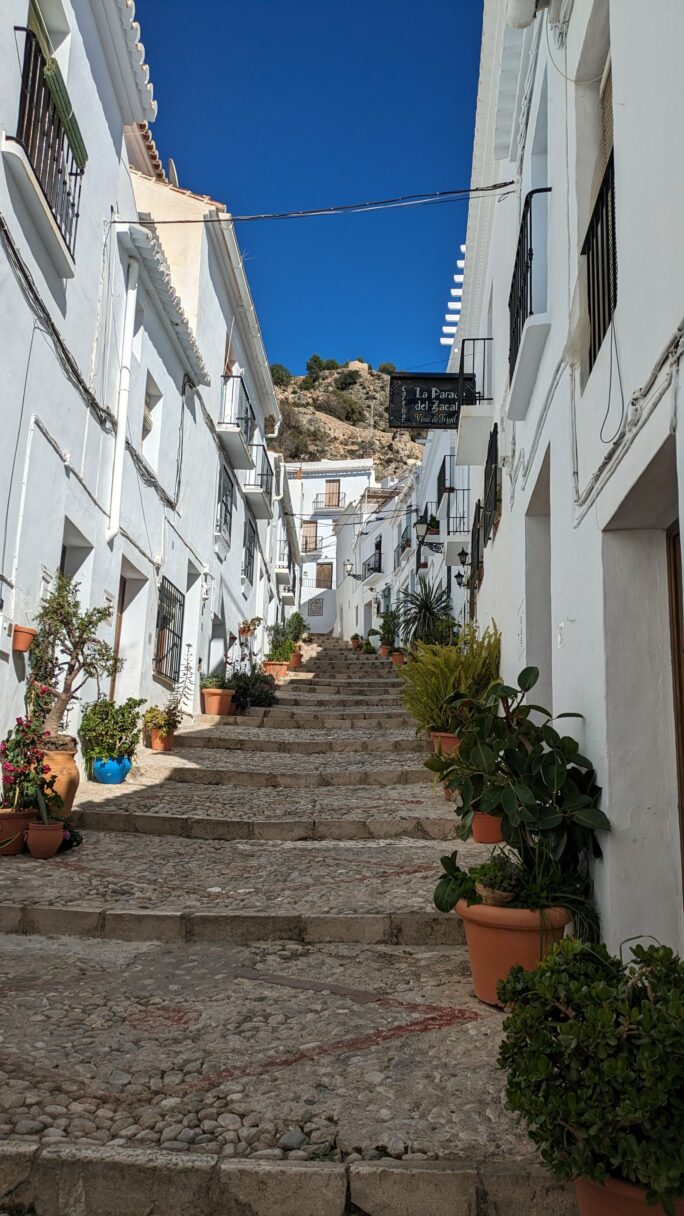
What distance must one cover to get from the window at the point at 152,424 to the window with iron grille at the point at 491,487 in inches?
155

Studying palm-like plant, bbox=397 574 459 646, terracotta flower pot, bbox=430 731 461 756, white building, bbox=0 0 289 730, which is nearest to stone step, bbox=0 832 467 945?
white building, bbox=0 0 289 730

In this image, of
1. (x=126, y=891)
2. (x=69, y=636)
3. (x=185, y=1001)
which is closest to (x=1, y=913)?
(x=126, y=891)

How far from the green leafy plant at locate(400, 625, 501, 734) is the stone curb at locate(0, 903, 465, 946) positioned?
133 inches

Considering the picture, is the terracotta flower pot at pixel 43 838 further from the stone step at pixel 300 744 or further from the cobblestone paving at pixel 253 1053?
the stone step at pixel 300 744

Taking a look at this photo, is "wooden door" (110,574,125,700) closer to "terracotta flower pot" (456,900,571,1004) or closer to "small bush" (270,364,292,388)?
"terracotta flower pot" (456,900,571,1004)

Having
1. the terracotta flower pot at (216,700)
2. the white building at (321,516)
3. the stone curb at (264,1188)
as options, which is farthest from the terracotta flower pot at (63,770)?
the white building at (321,516)

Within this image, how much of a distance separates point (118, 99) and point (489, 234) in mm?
4411

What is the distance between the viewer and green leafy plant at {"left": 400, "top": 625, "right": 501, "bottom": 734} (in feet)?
26.8

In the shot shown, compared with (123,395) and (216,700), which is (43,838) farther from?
(216,700)

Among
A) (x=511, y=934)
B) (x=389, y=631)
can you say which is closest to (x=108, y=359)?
(x=511, y=934)

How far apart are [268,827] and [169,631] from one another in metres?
5.30

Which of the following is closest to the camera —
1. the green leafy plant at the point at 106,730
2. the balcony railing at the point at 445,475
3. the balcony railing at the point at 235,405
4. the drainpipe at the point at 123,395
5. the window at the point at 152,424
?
the green leafy plant at the point at 106,730

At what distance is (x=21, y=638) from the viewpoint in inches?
247

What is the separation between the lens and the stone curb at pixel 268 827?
22.8 ft
